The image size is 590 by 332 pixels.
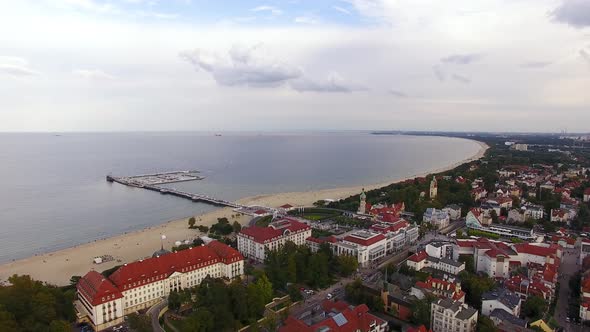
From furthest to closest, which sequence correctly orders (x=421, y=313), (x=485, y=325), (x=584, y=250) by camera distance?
(x=584, y=250) → (x=421, y=313) → (x=485, y=325)

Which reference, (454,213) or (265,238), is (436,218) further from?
(265,238)

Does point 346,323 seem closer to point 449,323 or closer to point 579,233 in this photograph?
point 449,323

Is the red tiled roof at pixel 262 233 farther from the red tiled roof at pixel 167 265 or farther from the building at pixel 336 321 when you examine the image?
the building at pixel 336 321

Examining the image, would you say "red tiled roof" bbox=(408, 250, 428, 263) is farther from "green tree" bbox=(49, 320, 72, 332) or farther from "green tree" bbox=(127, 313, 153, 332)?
"green tree" bbox=(49, 320, 72, 332)

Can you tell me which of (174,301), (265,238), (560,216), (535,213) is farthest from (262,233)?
(560,216)

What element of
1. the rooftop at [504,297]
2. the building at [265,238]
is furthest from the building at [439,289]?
the building at [265,238]

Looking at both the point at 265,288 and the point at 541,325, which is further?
the point at 265,288
